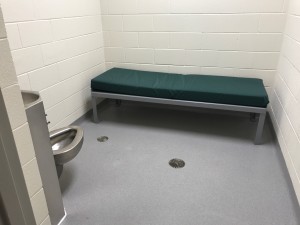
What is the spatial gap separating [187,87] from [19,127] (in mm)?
1794

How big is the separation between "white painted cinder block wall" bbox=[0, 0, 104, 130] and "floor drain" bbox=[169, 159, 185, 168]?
1258 millimetres

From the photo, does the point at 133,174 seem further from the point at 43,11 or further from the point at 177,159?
the point at 43,11

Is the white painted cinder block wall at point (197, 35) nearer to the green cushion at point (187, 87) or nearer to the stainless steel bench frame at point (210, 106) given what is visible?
the green cushion at point (187, 87)

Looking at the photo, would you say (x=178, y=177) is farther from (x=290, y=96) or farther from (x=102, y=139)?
(x=290, y=96)

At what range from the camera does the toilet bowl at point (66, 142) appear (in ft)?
5.27

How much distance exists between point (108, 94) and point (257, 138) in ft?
5.45

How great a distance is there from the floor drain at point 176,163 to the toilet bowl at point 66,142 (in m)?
0.84

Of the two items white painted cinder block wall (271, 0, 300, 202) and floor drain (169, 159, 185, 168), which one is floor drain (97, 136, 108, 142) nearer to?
floor drain (169, 159, 185, 168)

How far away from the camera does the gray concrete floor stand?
1587 mm

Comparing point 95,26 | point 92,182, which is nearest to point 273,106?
point 92,182

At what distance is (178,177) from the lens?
1.94 metres

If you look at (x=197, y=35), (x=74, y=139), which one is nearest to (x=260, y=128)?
(x=197, y=35)

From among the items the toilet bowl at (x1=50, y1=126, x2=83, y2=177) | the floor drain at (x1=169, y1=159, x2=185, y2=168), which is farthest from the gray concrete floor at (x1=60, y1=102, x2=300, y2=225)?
the toilet bowl at (x1=50, y1=126, x2=83, y2=177)

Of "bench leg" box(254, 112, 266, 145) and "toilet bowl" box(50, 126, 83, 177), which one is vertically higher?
"toilet bowl" box(50, 126, 83, 177)
